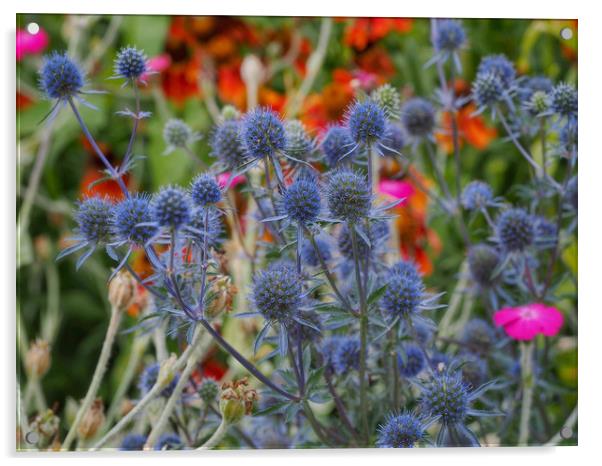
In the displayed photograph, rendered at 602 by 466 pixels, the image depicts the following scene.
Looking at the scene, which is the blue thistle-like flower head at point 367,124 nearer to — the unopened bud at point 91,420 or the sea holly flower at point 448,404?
the sea holly flower at point 448,404

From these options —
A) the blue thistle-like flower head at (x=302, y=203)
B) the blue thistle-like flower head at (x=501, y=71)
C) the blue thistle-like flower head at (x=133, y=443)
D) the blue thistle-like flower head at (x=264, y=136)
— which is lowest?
the blue thistle-like flower head at (x=133, y=443)

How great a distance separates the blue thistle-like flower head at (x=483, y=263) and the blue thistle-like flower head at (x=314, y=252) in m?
0.29

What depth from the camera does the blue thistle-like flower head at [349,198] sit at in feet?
3.10

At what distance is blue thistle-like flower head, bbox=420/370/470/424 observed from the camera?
1012 mm

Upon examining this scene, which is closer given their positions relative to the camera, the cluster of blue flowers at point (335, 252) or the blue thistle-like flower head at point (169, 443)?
the cluster of blue flowers at point (335, 252)

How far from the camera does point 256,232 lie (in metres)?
1.42

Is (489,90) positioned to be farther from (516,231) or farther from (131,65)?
(131,65)

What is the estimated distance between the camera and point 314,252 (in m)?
1.15

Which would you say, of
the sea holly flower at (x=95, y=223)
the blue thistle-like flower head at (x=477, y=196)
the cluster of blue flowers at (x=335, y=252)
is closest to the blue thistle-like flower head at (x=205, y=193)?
the cluster of blue flowers at (x=335, y=252)

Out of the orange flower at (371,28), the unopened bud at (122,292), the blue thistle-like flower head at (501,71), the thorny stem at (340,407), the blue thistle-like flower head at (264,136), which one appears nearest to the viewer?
the blue thistle-like flower head at (264,136)

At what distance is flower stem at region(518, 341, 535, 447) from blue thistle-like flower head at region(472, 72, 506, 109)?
0.42 m

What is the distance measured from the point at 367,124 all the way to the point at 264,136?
129 mm
